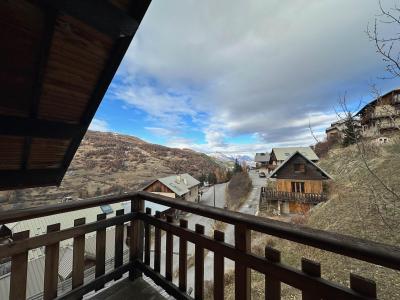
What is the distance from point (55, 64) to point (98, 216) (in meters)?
1.59

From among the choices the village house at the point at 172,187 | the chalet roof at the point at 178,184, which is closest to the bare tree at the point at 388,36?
the village house at the point at 172,187

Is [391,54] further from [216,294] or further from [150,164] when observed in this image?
[150,164]

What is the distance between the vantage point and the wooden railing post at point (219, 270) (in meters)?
1.77

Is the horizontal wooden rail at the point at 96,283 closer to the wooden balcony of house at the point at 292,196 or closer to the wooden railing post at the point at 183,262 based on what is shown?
the wooden railing post at the point at 183,262

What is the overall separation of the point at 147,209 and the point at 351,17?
559cm

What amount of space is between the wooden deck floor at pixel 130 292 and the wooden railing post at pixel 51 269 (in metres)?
→ 0.46

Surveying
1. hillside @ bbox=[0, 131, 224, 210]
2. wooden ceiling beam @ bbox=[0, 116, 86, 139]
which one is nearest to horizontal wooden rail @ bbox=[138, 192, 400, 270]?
wooden ceiling beam @ bbox=[0, 116, 86, 139]

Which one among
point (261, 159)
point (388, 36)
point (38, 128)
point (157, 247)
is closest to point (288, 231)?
point (157, 247)

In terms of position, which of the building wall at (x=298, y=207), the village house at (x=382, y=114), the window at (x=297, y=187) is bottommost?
the building wall at (x=298, y=207)

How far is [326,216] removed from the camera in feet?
41.1

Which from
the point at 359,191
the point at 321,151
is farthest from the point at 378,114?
the point at 321,151

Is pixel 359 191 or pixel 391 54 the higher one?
pixel 391 54

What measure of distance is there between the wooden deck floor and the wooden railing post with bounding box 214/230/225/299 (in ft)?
2.53

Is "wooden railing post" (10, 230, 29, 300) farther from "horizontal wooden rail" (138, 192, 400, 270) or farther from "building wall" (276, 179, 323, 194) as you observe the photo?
"building wall" (276, 179, 323, 194)
